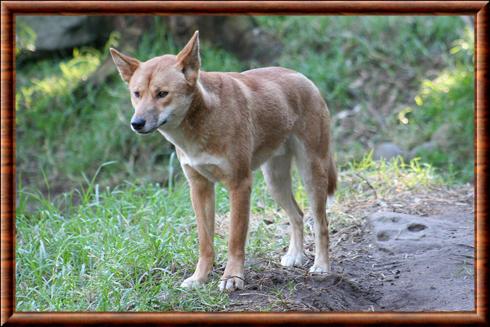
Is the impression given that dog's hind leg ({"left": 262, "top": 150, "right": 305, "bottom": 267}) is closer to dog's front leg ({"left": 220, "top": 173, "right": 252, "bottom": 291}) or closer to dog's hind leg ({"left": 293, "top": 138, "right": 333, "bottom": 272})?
dog's hind leg ({"left": 293, "top": 138, "right": 333, "bottom": 272})

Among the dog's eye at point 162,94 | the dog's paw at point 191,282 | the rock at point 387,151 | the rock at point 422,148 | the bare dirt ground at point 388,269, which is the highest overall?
the dog's eye at point 162,94

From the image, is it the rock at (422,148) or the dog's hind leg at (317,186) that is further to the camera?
the rock at (422,148)

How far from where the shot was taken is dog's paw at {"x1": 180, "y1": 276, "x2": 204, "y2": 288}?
16.7ft

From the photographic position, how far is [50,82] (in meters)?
11.5

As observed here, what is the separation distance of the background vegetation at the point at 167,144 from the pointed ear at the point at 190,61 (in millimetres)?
1282

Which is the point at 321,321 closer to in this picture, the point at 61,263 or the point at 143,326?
the point at 143,326

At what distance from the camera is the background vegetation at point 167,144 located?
237 inches

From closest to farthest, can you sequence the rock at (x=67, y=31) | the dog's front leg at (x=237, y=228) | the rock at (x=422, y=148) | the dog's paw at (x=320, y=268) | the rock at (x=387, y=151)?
the dog's front leg at (x=237, y=228) < the dog's paw at (x=320, y=268) < the rock at (x=387, y=151) < the rock at (x=422, y=148) < the rock at (x=67, y=31)

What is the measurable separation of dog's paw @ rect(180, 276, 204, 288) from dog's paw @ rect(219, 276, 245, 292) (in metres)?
0.16

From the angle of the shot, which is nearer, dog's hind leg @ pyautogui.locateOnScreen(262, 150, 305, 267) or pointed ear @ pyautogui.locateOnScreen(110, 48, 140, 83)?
pointed ear @ pyautogui.locateOnScreen(110, 48, 140, 83)

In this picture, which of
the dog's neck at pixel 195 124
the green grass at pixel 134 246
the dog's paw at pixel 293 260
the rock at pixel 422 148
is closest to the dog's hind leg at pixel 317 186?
the dog's paw at pixel 293 260

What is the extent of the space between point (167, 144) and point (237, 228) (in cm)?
514

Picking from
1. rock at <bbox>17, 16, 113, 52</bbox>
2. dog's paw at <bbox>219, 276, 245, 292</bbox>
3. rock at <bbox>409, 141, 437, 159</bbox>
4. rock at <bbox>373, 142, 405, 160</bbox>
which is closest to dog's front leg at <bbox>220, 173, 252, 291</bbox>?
dog's paw at <bbox>219, 276, 245, 292</bbox>

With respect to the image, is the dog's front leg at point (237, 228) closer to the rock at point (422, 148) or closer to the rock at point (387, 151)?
the rock at point (387, 151)
